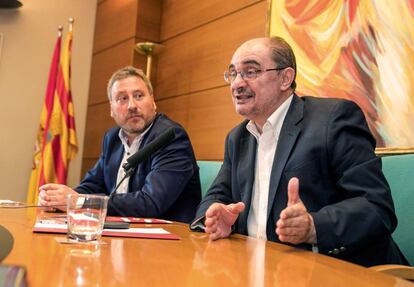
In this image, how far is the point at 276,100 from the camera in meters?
2.00

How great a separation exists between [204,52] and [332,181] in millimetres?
2485

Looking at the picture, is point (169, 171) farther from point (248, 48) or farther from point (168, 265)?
point (168, 265)

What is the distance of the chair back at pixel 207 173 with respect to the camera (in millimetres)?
2561

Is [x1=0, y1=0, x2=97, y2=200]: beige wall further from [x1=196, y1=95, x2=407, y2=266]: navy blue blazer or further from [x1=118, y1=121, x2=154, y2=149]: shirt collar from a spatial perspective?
[x1=196, y1=95, x2=407, y2=266]: navy blue blazer

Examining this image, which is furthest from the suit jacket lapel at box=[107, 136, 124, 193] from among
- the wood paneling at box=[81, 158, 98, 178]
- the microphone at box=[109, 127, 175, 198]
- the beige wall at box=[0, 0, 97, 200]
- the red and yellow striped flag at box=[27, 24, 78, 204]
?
the beige wall at box=[0, 0, 97, 200]

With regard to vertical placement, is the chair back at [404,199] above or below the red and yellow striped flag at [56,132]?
below

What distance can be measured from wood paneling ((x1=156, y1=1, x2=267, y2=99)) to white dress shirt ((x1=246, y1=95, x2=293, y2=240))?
1.56 m

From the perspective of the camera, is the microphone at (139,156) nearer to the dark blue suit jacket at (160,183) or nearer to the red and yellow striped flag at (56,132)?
the dark blue suit jacket at (160,183)

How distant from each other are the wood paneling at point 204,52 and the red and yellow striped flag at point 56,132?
0.91 meters

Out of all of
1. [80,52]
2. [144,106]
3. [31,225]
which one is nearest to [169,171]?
[144,106]

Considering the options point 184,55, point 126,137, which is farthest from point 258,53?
point 184,55

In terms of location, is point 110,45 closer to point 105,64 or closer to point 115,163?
point 105,64

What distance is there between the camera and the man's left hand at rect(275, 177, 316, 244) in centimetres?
124

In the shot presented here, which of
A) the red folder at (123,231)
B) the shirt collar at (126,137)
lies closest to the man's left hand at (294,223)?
the red folder at (123,231)
